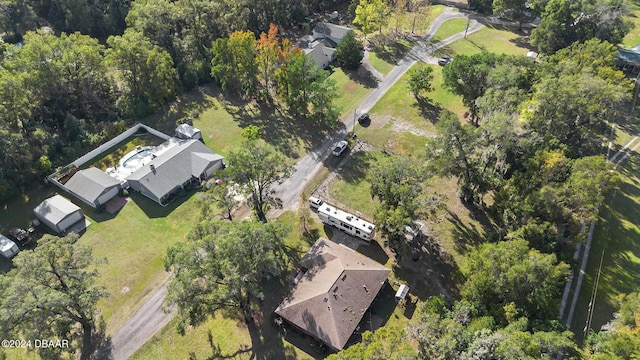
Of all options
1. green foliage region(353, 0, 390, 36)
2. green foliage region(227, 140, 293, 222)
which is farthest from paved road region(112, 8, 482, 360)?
green foliage region(353, 0, 390, 36)

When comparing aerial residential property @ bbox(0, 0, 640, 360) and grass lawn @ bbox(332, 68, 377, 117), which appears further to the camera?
grass lawn @ bbox(332, 68, 377, 117)

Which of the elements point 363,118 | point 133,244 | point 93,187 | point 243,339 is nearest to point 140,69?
point 93,187

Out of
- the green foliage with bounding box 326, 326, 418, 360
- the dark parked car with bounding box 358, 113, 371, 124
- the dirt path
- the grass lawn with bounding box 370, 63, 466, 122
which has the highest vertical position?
the green foliage with bounding box 326, 326, 418, 360

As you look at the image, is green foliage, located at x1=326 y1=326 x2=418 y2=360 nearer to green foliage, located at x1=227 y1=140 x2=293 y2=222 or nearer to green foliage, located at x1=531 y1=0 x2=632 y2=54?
green foliage, located at x1=227 y1=140 x2=293 y2=222

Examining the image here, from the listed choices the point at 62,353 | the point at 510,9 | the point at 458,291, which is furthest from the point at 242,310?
the point at 510,9

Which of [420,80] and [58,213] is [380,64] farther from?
[58,213]

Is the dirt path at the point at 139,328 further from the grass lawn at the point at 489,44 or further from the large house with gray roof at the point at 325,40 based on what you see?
the grass lawn at the point at 489,44
